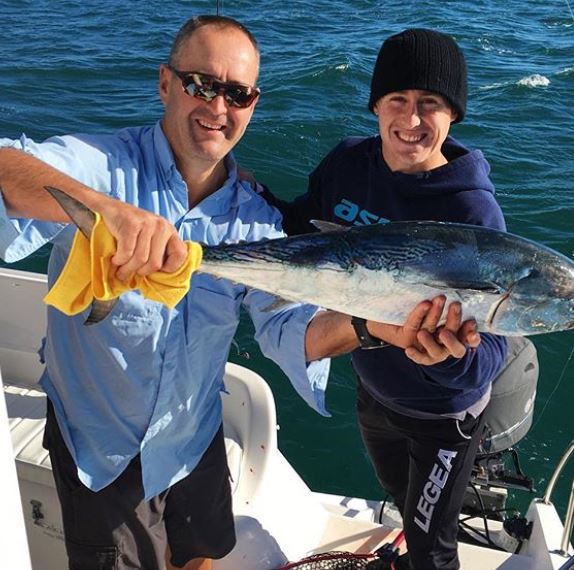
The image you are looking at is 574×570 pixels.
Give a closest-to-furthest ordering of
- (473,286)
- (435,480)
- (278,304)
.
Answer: (473,286), (278,304), (435,480)

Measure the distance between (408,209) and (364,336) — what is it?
2.11ft

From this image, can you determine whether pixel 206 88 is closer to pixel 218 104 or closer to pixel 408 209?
pixel 218 104

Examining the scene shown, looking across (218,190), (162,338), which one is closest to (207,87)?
(218,190)

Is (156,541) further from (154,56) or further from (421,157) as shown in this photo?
(154,56)

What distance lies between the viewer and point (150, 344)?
2295mm

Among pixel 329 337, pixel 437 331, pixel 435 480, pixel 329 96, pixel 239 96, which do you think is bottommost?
pixel 435 480

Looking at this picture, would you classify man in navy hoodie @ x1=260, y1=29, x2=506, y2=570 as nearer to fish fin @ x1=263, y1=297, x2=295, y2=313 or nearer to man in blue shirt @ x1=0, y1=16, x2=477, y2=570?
man in blue shirt @ x1=0, y1=16, x2=477, y2=570

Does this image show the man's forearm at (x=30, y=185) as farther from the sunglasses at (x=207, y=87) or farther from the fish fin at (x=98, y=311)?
the sunglasses at (x=207, y=87)

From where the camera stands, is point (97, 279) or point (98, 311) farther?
point (98, 311)

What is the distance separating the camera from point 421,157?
2689 mm

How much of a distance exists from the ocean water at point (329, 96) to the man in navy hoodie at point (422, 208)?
6.30 feet

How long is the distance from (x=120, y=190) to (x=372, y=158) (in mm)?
1106

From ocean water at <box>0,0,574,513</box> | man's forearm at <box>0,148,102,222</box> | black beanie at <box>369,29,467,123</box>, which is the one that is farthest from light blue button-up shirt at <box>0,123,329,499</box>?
ocean water at <box>0,0,574,513</box>

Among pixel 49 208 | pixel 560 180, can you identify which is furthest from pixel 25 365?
pixel 560 180
